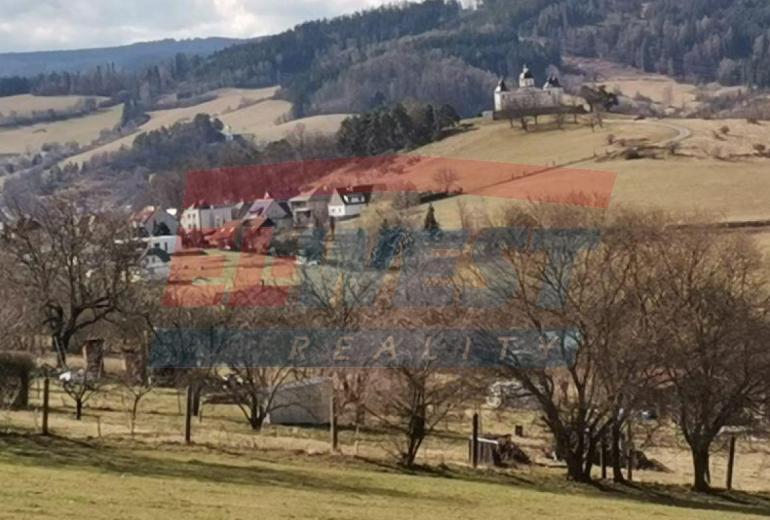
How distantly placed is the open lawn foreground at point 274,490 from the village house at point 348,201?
1712 inches

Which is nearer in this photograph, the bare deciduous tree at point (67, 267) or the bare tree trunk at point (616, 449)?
the bare tree trunk at point (616, 449)

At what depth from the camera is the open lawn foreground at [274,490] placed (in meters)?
13.8

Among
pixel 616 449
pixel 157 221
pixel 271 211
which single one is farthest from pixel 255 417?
pixel 157 221

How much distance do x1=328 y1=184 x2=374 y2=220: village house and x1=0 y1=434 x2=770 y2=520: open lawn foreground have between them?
43.5 metres

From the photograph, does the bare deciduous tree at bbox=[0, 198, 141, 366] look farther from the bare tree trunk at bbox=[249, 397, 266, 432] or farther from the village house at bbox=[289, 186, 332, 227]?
the village house at bbox=[289, 186, 332, 227]

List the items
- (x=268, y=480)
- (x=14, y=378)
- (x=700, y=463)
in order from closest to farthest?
(x=268, y=480) → (x=14, y=378) → (x=700, y=463)

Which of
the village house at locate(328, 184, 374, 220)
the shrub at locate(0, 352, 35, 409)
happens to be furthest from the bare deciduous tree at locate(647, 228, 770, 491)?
the village house at locate(328, 184, 374, 220)

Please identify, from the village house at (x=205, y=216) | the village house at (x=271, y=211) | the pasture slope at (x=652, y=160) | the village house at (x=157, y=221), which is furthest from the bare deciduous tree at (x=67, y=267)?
the village house at (x=157, y=221)

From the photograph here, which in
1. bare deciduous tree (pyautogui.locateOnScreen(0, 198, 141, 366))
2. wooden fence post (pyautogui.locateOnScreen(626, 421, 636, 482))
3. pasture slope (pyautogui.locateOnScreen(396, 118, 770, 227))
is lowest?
wooden fence post (pyautogui.locateOnScreen(626, 421, 636, 482))

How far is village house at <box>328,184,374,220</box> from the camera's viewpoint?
68131 millimetres

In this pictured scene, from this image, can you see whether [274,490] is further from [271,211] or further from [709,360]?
[271,211]

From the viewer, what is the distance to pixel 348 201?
72.2 meters

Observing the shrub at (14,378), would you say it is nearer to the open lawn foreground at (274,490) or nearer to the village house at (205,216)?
the open lawn foreground at (274,490)

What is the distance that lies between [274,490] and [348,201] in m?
55.7
